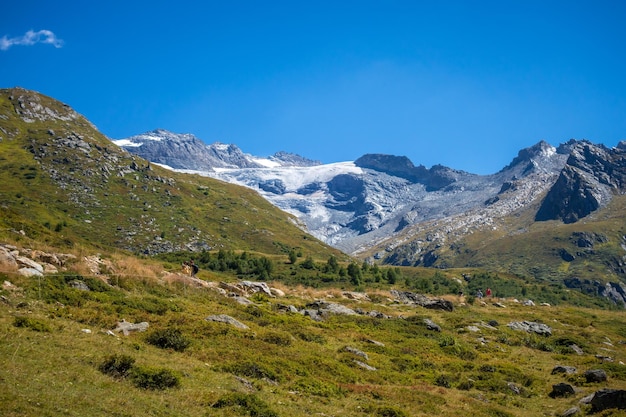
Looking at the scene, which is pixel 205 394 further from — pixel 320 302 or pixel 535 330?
pixel 535 330

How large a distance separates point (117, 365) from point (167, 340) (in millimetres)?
5493

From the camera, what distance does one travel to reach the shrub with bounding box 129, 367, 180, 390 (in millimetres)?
20469

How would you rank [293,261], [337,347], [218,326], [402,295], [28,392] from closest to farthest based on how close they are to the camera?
1. [28,392]
2. [218,326]
3. [337,347]
4. [402,295]
5. [293,261]

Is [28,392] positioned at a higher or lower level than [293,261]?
lower

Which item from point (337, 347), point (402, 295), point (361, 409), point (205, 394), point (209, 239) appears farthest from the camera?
point (209, 239)

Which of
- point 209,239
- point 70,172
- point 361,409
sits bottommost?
point 361,409

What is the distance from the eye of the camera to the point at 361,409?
76.6ft

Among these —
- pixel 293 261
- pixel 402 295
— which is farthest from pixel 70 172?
pixel 402 295

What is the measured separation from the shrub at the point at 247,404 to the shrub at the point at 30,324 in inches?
377

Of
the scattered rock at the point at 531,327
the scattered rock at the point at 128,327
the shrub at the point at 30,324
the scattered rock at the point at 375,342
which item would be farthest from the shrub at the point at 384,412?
the scattered rock at the point at 531,327

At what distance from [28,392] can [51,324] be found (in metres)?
8.17

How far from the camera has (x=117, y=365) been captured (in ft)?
69.4

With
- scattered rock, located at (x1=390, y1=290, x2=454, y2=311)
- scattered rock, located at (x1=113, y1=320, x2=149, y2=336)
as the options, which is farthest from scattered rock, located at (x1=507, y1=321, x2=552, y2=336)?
scattered rock, located at (x1=113, y1=320, x2=149, y2=336)

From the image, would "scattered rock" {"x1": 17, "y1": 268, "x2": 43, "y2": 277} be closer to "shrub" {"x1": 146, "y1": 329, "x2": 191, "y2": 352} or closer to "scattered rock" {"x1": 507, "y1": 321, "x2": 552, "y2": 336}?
"shrub" {"x1": 146, "y1": 329, "x2": 191, "y2": 352}
